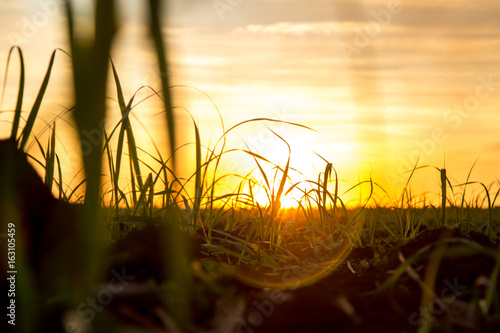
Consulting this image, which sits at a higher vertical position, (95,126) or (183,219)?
(95,126)

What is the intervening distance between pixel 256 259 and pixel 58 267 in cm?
80

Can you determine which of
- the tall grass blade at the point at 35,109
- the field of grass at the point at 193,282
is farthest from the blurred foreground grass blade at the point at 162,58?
the tall grass blade at the point at 35,109

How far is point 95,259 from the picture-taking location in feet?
4.44

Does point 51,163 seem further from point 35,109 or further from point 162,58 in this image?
point 162,58

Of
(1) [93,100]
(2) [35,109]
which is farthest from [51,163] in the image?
(1) [93,100]

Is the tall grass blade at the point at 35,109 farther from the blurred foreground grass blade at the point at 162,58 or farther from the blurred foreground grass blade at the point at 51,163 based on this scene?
the blurred foreground grass blade at the point at 162,58

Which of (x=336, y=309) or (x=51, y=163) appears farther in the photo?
(x=51, y=163)

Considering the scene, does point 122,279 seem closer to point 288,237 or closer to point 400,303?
point 400,303

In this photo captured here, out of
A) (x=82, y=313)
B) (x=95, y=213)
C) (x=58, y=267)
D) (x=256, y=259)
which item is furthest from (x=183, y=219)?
(x=82, y=313)

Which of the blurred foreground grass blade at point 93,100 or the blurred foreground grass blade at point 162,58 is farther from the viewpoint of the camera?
the blurred foreground grass blade at point 93,100

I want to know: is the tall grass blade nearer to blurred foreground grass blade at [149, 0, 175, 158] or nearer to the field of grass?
the field of grass

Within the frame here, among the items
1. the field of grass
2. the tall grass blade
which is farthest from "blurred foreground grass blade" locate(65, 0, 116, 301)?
the tall grass blade

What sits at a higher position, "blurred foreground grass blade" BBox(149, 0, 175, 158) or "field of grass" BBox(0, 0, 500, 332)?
"blurred foreground grass blade" BBox(149, 0, 175, 158)

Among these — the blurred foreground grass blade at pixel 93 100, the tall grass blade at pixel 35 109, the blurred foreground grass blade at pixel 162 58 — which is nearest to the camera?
the blurred foreground grass blade at pixel 162 58
